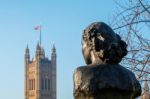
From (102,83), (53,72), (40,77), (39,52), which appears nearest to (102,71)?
(102,83)

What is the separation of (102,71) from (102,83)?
0.20 ft

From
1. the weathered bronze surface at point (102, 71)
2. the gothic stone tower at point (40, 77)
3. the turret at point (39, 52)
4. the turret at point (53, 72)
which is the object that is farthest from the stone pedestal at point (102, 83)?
the turret at point (53, 72)

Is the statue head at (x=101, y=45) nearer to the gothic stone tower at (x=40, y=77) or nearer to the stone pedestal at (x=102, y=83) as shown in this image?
the stone pedestal at (x=102, y=83)

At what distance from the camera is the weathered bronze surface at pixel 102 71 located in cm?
221

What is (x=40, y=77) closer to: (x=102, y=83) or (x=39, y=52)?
(x=39, y=52)

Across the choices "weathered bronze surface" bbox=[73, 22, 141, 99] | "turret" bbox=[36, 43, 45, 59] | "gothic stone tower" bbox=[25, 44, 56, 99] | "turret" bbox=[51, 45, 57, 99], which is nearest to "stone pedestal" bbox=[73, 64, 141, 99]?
"weathered bronze surface" bbox=[73, 22, 141, 99]

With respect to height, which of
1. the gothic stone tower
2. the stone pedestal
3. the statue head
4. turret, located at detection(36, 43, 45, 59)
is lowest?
the stone pedestal

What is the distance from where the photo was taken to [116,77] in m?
2.25

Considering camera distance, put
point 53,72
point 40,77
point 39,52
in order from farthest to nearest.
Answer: point 53,72 → point 40,77 → point 39,52

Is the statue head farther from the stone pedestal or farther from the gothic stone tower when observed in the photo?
the gothic stone tower

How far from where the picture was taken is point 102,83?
7.22 ft

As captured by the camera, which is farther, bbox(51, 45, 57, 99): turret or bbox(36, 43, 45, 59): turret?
bbox(51, 45, 57, 99): turret

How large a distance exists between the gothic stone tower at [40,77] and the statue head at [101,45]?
340 ft

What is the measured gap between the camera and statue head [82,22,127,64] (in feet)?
7.47
